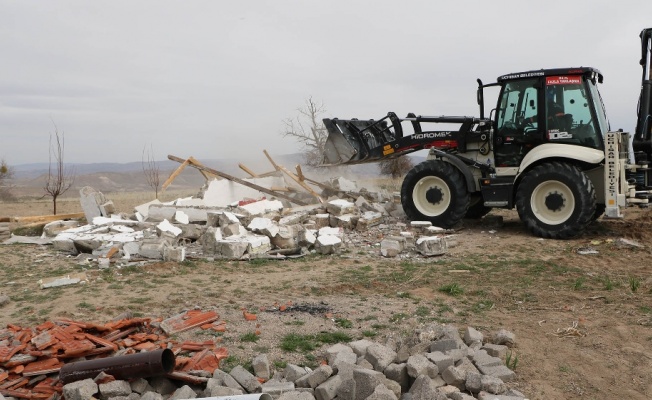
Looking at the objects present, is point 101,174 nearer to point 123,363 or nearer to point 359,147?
point 359,147

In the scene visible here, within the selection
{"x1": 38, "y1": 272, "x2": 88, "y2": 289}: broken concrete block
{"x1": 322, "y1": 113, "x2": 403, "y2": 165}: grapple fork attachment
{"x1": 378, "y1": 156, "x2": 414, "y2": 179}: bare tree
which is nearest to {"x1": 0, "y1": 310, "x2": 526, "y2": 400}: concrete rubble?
{"x1": 38, "y1": 272, "x2": 88, "y2": 289}: broken concrete block

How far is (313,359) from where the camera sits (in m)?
4.91

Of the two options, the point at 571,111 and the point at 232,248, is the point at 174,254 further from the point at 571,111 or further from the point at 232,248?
the point at 571,111

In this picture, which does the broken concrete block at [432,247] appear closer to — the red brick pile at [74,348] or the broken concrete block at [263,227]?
the broken concrete block at [263,227]

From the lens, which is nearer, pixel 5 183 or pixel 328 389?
pixel 328 389

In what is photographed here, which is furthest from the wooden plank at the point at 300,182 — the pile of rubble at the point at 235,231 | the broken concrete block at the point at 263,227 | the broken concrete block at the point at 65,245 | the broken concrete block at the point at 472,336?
the broken concrete block at the point at 472,336

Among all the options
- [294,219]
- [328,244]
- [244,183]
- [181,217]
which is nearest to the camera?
[328,244]

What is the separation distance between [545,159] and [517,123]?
0.87 m

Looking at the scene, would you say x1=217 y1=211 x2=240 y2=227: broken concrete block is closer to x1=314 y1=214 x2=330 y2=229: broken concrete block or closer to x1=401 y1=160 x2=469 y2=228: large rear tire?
x1=314 y1=214 x2=330 y2=229: broken concrete block

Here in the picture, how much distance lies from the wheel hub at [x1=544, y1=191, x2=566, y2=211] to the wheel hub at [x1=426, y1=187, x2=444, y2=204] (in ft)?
6.90

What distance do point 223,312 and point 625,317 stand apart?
419 centimetres

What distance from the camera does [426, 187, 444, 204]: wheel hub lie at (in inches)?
467

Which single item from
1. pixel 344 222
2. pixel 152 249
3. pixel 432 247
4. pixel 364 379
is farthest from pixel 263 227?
pixel 364 379

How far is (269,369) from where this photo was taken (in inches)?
183
